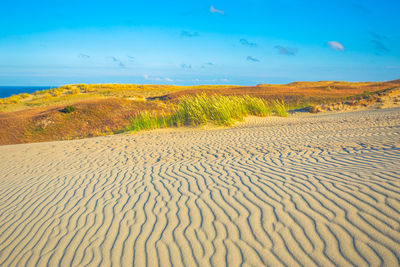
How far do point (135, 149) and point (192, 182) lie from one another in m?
4.40

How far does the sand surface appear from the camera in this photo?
92.7 inches

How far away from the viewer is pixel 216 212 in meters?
3.11

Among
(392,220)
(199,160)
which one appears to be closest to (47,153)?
(199,160)

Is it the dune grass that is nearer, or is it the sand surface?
the sand surface

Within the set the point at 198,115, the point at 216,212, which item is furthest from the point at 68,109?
the point at 216,212

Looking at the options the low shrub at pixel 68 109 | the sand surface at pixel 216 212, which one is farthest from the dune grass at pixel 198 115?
the sand surface at pixel 216 212

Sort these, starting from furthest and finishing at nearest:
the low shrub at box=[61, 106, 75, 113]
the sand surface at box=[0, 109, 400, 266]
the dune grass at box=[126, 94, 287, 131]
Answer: the low shrub at box=[61, 106, 75, 113]
the dune grass at box=[126, 94, 287, 131]
the sand surface at box=[0, 109, 400, 266]

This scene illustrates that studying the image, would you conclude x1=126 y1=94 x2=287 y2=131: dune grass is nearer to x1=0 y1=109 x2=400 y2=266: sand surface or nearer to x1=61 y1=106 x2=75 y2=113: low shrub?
x1=61 y1=106 x2=75 y2=113: low shrub

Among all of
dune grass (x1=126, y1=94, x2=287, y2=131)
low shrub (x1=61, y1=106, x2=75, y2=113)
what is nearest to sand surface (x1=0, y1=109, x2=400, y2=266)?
dune grass (x1=126, y1=94, x2=287, y2=131)

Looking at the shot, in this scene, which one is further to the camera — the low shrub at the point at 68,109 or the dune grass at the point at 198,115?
the low shrub at the point at 68,109

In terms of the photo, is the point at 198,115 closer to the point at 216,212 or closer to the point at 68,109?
the point at 68,109

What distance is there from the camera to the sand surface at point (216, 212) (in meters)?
2.35

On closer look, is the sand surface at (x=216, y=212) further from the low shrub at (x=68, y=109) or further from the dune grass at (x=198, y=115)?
the low shrub at (x=68, y=109)

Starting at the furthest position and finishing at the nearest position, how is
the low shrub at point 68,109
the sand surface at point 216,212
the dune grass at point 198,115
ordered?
the low shrub at point 68,109 < the dune grass at point 198,115 < the sand surface at point 216,212
